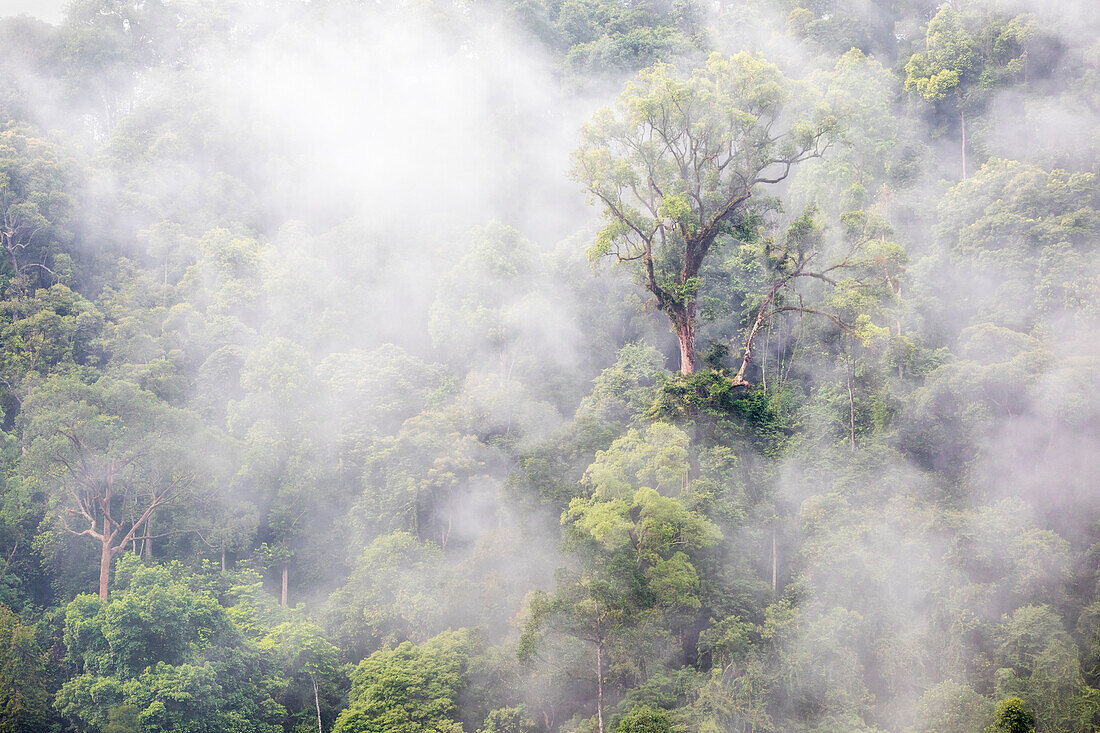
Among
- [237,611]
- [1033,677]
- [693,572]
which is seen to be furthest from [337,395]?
[1033,677]

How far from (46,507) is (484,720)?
11463 millimetres

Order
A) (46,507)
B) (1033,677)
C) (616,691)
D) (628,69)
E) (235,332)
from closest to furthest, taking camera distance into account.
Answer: (1033,677) → (616,691) → (46,507) → (235,332) → (628,69)

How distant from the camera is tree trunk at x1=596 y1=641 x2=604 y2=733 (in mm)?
13719

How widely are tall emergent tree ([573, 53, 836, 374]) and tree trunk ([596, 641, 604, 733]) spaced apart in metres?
5.95

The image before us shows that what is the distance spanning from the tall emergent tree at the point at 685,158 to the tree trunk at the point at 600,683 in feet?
19.5

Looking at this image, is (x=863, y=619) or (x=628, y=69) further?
(x=628, y=69)

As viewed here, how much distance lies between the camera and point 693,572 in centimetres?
1445

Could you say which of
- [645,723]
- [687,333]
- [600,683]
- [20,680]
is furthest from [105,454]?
[645,723]

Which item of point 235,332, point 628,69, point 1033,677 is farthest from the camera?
point 628,69

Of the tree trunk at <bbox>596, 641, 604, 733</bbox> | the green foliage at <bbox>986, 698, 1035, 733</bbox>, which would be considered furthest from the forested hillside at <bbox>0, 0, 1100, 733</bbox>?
the tree trunk at <bbox>596, 641, 604, 733</bbox>

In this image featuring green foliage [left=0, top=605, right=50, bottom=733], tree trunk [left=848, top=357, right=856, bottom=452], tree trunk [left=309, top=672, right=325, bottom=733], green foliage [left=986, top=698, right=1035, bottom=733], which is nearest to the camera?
green foliage [left=986, top=698, right=1035, bottom=733]

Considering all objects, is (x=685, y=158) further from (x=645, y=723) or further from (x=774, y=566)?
(x=645, y=723)

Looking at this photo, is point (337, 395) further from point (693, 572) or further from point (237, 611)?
point (693, 572)

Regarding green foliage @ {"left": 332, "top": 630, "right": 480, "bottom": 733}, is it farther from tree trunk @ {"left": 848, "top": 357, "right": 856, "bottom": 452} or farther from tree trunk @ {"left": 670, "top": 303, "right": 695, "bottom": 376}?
tree trunk @ {"left": 848, "top": 357, "right": 856, "bottom": 452}
